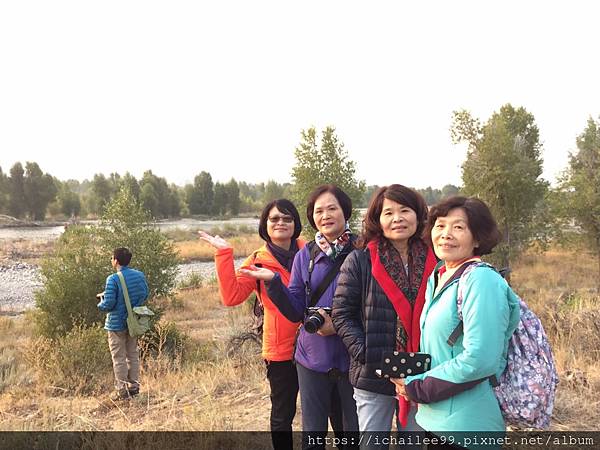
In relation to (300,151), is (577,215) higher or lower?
lower

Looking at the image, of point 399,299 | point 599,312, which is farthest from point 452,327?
point 599,312

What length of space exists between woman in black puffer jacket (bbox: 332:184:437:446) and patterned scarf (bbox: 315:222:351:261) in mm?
277

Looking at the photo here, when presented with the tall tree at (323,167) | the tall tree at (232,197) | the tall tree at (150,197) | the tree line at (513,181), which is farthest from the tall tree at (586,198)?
the tall tree at (232,197)

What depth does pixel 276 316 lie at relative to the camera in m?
2.98

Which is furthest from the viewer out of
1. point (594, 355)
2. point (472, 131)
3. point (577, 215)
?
point (577, 215)

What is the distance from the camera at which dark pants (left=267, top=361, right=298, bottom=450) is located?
2924mm

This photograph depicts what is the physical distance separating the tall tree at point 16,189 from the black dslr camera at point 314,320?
63.3m

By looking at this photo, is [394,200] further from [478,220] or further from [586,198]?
[586,198]

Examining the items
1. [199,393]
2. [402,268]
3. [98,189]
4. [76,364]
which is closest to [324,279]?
[402,268]

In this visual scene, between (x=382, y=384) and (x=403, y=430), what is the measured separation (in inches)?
12.6

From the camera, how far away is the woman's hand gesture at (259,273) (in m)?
2.76

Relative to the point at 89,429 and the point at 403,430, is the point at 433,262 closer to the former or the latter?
the point at 403,430

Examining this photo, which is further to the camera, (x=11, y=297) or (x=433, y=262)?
(x=11, y=297)

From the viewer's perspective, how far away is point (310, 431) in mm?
2672
